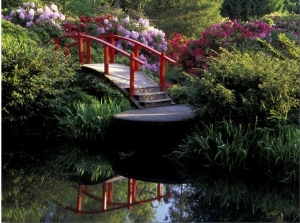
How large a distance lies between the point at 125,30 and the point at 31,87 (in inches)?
286

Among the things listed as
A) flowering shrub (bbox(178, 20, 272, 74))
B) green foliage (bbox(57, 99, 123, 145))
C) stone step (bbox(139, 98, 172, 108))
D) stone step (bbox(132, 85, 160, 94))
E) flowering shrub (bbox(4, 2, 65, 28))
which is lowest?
green foliage (bbox(57, 99, 123, 145))

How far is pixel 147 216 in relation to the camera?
7.45 meters

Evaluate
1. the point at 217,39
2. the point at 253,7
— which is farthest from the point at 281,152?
the point at 253,7

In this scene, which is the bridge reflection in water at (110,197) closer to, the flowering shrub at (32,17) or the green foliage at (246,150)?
the green foliage at (246,150)

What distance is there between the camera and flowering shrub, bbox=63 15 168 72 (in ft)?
60.2

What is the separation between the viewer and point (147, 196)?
8.37 meters

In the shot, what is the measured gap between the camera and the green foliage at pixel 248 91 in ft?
31.5

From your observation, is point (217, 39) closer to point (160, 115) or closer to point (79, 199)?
point (160, 115)

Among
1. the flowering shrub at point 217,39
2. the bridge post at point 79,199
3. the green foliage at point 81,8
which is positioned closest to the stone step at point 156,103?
the flowering shrub at point 217,39

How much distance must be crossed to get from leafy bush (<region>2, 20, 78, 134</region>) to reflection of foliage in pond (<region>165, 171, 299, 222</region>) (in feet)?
13.8

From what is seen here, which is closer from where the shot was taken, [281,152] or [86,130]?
[281,152]

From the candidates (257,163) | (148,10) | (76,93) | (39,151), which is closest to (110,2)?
(148,10)

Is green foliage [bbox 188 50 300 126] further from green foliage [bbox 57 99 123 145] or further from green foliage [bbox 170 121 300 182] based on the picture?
green foliage [bbox 57 99 123 145]

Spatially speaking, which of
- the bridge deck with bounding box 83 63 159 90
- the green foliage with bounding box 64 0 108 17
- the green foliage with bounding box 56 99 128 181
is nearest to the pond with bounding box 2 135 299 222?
the green foliage with bounding box 56 99 128 181
